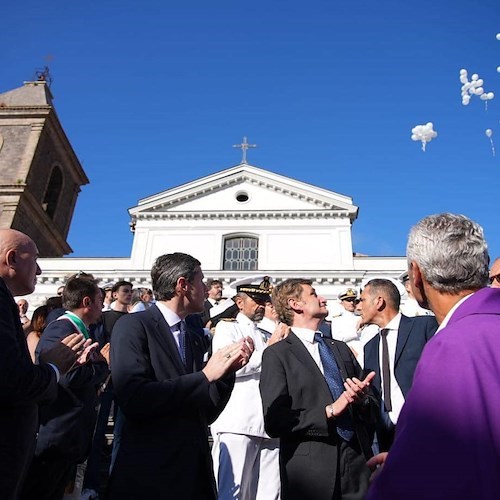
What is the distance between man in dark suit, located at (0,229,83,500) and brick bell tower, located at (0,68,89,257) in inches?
1052

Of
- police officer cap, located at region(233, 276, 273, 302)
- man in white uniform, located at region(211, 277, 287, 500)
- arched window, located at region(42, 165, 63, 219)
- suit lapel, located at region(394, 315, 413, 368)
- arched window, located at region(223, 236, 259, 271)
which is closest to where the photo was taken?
suit lapel, located at region(394, 315, 413, 368)

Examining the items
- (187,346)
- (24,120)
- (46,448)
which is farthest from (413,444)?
(24,120)

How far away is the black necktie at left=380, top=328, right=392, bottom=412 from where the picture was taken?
358 centimetres

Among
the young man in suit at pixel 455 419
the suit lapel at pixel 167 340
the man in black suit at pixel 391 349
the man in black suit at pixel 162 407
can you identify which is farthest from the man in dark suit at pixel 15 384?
the man in black suit at pixel 391 349

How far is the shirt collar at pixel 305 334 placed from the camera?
3.65 meters

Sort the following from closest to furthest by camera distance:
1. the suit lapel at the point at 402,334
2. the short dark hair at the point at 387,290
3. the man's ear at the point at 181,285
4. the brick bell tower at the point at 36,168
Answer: the man's ear at the point at 181,285 → the suit lapel at the point at 402,334 → the short dark hair at the point at 387,290 → the brick bell tower at the point at 36,168

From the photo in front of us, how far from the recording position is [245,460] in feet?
12.8

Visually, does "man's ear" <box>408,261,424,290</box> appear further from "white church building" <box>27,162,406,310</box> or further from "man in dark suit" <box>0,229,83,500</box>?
"white church building" <box>27,162,406,310</box>

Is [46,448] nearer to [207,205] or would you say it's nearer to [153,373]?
[153,373]

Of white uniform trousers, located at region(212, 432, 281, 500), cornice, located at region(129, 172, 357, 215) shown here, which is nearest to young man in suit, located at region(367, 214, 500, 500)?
white uniform trousers, located at region(212, 432, 281, 500)

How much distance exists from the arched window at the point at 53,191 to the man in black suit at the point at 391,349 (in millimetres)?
32419

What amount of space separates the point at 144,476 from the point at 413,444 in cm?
165

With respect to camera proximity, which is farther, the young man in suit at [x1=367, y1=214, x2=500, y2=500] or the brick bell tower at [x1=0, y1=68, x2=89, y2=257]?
the brick bell tower at [x1=0, y1=68, x2=89, y2=257]

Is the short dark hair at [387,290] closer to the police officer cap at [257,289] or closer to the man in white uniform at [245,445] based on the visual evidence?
the man in white uniform at [245,445]
